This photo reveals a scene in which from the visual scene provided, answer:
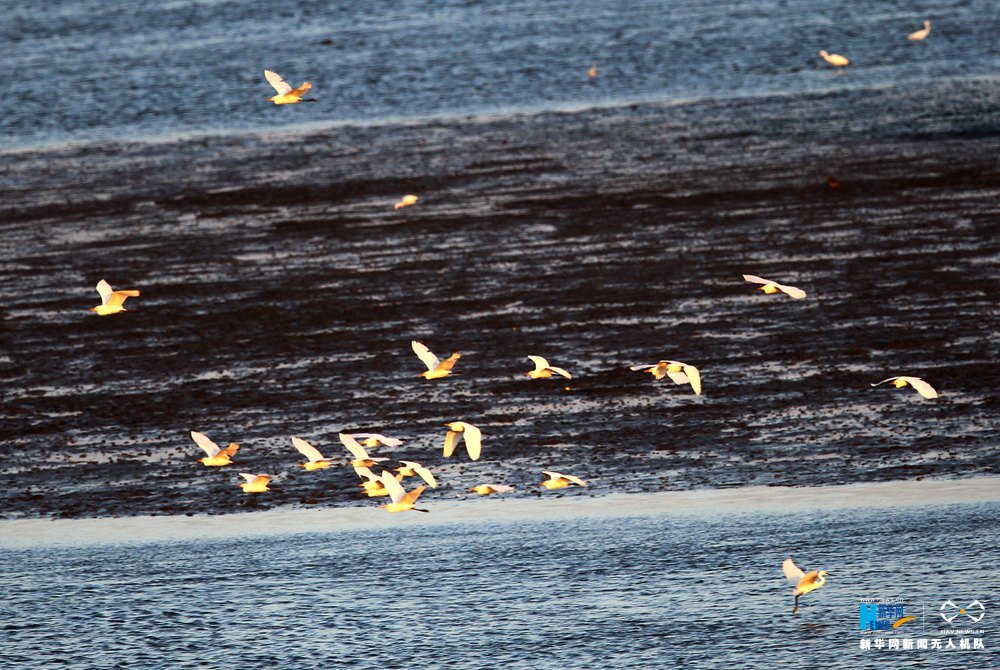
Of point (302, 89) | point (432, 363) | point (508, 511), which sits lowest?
point (508, 511)

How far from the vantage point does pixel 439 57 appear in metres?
22.7

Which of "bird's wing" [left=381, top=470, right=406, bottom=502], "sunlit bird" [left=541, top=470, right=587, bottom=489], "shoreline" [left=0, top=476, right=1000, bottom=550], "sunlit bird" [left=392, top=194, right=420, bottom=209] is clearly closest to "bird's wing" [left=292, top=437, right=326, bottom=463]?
"shoreline" [left=0, top=476, right=1000, bottom=550]

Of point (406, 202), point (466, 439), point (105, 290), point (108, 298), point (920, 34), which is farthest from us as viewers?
point (920, 34)

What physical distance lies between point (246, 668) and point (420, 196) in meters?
9.42

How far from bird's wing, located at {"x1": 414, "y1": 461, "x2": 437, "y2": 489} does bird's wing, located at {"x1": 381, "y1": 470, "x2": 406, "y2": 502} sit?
0.43 feet

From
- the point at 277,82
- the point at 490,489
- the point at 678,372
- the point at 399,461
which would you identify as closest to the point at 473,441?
the point at 490,489

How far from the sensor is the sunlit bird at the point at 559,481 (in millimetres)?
8492

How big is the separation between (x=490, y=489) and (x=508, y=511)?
27 centimetres

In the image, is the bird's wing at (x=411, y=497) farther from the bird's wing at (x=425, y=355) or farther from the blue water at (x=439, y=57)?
the blue water at (x=439, y=57)

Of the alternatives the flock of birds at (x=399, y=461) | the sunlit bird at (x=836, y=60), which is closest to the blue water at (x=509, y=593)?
the flock of birds at (x=399, y=461)

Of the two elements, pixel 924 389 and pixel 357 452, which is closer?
pixel 357 452

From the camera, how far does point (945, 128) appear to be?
17.3 metres

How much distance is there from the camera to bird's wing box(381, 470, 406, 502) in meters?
8.20

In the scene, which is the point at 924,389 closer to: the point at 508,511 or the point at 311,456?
the point at 508,511
